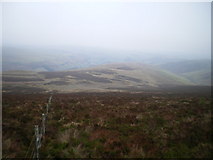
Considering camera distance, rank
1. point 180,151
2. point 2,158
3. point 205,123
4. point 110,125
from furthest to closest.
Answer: point 110,125 → point 205,123 → point 180,151 → point 2,158

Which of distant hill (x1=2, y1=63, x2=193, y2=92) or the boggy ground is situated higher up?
the boggy ground

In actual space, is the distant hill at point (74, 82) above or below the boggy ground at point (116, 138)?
below

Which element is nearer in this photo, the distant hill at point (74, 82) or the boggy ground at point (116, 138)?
the boggy ground at point (116, 138)

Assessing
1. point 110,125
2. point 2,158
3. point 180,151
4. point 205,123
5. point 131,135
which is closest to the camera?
point 2,158

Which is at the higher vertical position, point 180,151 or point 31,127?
point 180,151

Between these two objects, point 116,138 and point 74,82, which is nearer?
point 116,138

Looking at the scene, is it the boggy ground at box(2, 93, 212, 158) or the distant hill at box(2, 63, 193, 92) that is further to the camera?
the distant hill at box(2, 63, 193, 92)

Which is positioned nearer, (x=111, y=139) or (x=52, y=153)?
(x=52, y=153)

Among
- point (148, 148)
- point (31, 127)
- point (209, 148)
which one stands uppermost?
point (209, 148)

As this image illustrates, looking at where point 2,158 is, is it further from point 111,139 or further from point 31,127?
point 111,139

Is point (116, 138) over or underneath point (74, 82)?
over

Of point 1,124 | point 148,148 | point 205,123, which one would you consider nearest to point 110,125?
point 148,148
